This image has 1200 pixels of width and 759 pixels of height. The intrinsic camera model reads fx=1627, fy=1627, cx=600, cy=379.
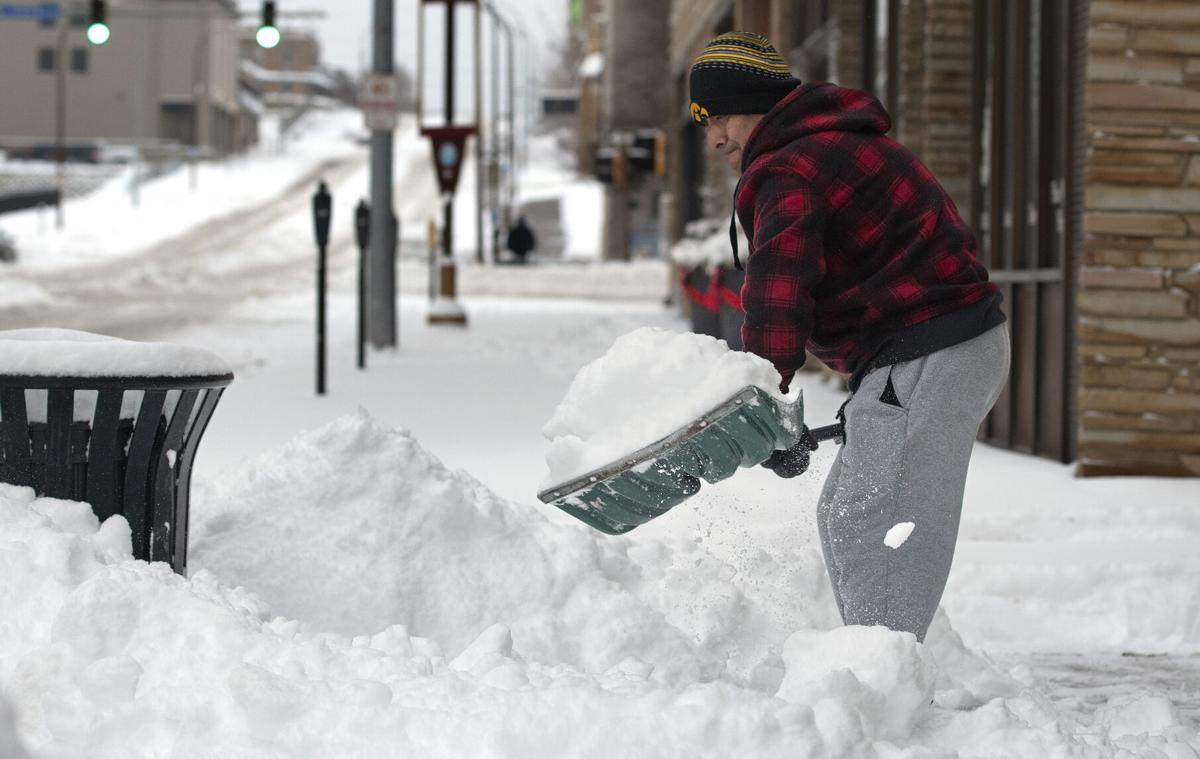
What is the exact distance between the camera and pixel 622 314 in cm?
2080

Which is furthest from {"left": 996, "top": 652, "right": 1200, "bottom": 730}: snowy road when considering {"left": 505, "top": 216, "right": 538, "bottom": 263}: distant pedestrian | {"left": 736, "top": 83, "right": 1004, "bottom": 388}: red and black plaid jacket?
{"left": 505, "top": 216, "right": 538, "bottom": 263}: distant pedestrian

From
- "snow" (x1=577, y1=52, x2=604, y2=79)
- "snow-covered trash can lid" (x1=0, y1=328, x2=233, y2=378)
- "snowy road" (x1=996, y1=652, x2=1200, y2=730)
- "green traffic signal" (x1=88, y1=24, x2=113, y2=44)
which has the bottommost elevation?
"snowy road" (x1=996, y1=652, x2=1200, y2=730)

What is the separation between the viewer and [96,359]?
3.63m

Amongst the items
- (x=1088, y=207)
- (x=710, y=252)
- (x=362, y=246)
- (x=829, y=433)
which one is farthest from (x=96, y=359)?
(x=710, y=252)

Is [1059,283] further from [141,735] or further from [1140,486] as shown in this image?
[141,735]

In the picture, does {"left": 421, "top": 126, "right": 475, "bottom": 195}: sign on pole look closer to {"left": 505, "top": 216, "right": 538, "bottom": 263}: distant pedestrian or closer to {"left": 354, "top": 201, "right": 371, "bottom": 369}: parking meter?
{"left": 354, "top": 201, "right": 371, "bottom": 369}: parking meter

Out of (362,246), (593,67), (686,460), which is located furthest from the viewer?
(593,67)

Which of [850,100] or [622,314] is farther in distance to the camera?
[622,314]

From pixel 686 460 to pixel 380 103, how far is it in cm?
1199

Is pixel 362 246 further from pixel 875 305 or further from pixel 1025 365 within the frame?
pixel 875 305

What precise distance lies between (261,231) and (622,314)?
75.8 feet

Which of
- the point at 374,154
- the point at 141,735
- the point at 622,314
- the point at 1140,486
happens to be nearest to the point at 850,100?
the point at 141,735

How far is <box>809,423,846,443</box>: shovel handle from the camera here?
3.39 m

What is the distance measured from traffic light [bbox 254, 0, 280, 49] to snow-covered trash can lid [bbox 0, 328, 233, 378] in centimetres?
1323
